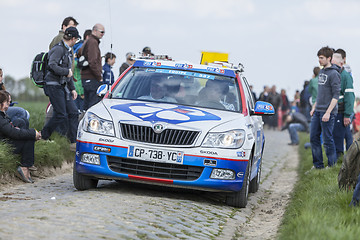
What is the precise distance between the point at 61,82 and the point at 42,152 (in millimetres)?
1245

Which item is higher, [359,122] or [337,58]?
[337,58]

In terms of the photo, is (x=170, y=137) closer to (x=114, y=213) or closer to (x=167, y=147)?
(x=167, y=147)

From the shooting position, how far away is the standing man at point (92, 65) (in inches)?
555

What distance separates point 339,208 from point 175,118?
2241mm

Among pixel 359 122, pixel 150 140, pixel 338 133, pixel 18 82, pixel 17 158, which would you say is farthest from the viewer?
pixel 18 82

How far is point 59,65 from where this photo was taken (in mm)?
11797

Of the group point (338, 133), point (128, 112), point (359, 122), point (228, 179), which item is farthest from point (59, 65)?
point (359, 122)

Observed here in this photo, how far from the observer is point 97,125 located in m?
8.73

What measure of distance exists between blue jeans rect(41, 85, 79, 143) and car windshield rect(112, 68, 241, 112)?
2153 millimetres

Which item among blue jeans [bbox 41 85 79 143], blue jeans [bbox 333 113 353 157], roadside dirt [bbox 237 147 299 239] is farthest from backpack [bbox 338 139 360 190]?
blue jeans [bbox 41 85 79 143]

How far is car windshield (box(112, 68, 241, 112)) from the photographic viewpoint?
9.59 metres

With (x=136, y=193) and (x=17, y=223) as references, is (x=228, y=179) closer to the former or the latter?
(x=136, y=193)

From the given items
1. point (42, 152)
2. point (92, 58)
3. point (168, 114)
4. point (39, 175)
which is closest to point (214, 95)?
point (168, 114)

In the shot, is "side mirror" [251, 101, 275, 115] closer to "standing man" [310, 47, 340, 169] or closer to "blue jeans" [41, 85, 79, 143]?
"standing man" [310, 47, 340, 169]
